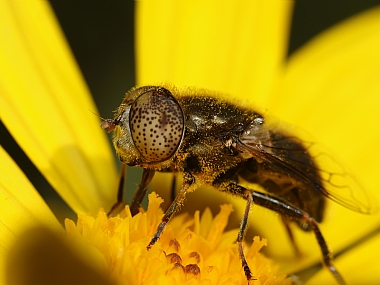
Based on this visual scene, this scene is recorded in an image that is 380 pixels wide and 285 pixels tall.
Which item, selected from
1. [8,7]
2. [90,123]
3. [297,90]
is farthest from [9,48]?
[297,90]

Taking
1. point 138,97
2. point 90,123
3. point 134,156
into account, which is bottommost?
point 90,123

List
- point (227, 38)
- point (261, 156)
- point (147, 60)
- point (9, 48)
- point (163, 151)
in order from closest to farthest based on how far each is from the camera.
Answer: point (163, 151) → point (261, 156) → point (9, 48) → point (147, 60) → point (227, 38)

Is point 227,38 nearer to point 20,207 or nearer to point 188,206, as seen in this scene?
point 188,206

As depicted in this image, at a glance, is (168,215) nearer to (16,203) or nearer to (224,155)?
(224,155)

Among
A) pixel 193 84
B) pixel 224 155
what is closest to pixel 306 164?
pixel 224 155

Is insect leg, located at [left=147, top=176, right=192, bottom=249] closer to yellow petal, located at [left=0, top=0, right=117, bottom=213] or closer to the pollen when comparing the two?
the pollen

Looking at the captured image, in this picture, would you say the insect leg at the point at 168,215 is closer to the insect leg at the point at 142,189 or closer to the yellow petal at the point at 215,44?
the insect leg at the point at 142,189
